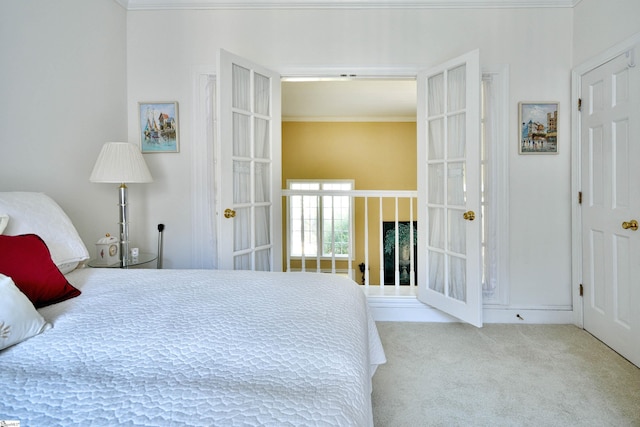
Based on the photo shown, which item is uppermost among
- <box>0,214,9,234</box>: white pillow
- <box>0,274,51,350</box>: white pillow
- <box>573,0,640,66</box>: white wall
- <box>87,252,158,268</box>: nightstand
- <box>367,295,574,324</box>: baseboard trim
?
<box>573,0,640,66</box>: white wall

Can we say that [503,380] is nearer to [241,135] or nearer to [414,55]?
[241,135]

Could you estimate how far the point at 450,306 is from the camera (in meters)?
2.78

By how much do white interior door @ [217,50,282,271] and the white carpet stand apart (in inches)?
48.3

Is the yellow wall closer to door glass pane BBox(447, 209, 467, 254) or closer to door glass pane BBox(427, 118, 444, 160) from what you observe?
door glass pane BBox(427, 118, 444, 160)

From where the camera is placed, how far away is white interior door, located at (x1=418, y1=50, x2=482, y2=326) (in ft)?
8.36

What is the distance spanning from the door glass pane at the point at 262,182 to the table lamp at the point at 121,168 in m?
0.81

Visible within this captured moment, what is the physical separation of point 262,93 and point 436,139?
→ 4.74 feet

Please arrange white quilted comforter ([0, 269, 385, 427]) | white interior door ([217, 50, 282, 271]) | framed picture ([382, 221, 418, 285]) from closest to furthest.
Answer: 1. white quilted comforter ([0, 269, 385, 427])
2. white interior door ([217, 50, 282, 271])
3. framed picture ([382, 221, 418, 285])

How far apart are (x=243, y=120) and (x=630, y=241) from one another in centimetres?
273

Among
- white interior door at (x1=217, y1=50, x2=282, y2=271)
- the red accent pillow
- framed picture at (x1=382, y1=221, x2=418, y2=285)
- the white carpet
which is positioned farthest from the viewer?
framed picture at (x1=382, y1=221, x2=418, y2=285)

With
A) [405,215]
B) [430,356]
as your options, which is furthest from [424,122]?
[405,215]

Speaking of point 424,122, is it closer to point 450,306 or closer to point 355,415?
point 450,306

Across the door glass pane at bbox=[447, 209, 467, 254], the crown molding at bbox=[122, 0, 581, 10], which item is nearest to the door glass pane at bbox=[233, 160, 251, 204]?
the crown molding at bbox=[122, 0, 581, 10]

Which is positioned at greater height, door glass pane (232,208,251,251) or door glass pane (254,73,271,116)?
door glass pane (254,73,271,116)
